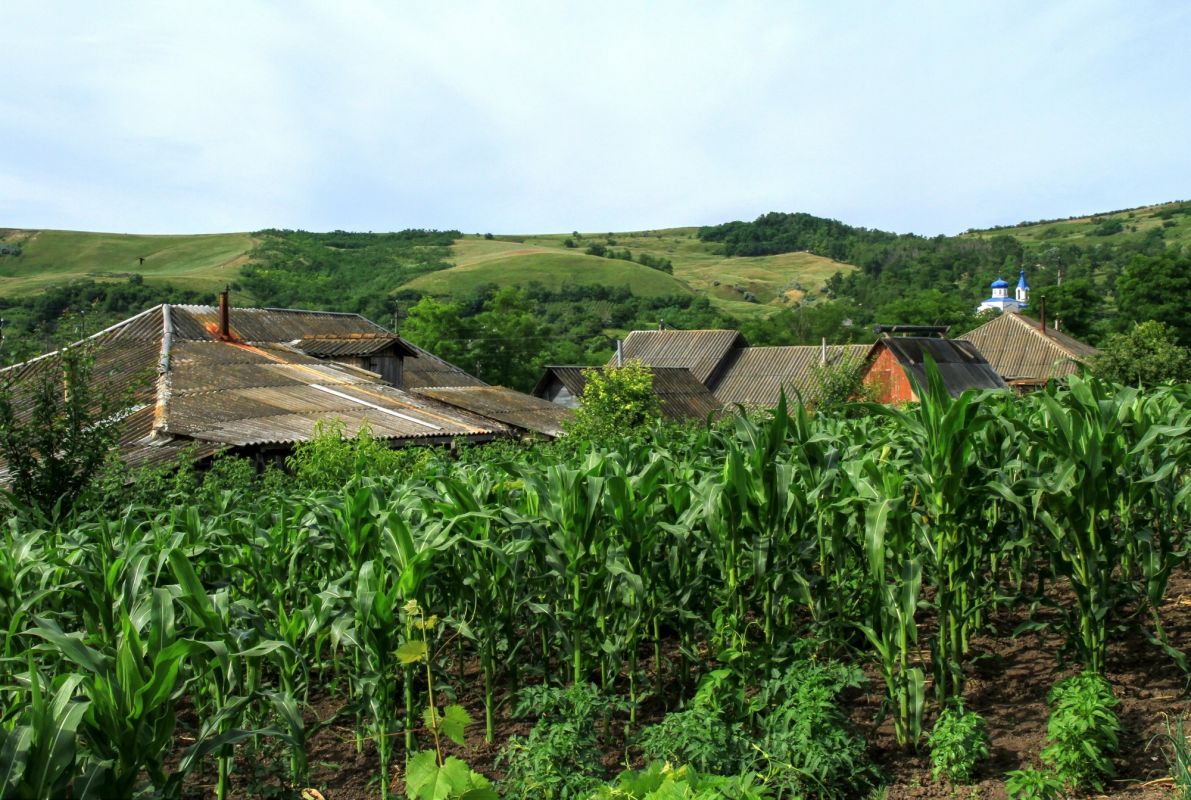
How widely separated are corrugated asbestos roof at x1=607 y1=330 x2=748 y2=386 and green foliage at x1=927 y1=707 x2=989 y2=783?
45471 mm

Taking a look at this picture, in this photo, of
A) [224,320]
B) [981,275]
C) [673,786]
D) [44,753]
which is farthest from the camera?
[981,275]

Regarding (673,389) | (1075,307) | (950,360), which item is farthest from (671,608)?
(1075,307)

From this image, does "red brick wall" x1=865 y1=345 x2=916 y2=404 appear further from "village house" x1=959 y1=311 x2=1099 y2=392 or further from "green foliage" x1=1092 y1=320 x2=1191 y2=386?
"village house" x1=959 y1=311 x2=1099 y2=392

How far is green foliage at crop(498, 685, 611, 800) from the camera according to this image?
14.0 feet

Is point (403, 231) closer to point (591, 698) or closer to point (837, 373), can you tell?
point (837, 373)

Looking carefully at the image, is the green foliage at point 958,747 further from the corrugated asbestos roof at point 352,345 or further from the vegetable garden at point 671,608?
the corrugated asbestos roof at point 352,345

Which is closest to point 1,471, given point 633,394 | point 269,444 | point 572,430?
point 269,444

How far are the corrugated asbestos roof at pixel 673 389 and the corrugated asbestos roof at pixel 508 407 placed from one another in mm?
3576

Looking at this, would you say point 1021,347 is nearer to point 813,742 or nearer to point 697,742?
point 813,742

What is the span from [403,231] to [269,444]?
555 feet

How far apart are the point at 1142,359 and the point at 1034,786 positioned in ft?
136

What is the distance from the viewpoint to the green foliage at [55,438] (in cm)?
980

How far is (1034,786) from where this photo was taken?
392 cm

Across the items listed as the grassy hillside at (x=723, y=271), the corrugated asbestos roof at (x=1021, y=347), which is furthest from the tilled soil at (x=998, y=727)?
the grassy hillside at (x=723, y=271)
